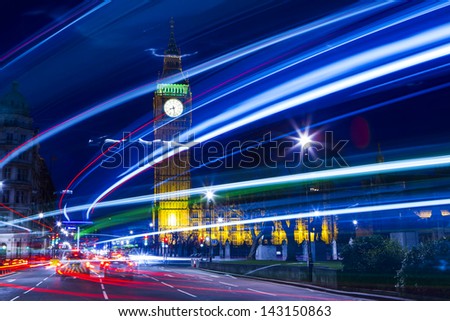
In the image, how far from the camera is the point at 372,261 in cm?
2306

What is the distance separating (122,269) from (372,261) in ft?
49.8

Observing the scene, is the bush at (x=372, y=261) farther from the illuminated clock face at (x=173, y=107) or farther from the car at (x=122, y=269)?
the illuminated clock face at (x=173, y=107)

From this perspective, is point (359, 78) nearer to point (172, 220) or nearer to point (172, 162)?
point (172, 162)

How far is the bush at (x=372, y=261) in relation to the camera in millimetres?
22359

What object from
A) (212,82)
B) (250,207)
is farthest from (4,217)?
(212,82)

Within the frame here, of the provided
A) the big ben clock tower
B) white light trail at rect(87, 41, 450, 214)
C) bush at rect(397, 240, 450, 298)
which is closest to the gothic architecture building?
the big ben clock tower

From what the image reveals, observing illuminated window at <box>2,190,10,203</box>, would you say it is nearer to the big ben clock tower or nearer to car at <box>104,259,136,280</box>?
car at <box>104,259,136,280</box>

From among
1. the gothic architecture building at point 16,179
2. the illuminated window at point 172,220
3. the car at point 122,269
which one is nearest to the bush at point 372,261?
the car at point 122,269

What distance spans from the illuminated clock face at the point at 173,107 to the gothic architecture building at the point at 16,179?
5718cm

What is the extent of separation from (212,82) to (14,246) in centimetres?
4548

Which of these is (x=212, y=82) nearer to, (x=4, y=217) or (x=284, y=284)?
(x=284, y=284)

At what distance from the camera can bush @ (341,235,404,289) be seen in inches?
880
